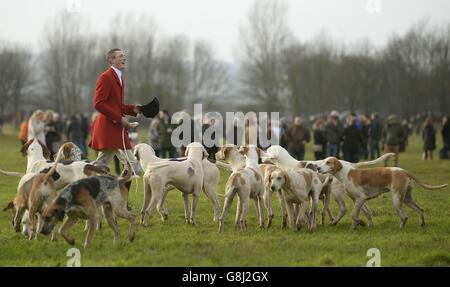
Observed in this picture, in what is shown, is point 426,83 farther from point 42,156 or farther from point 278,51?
point 42,156

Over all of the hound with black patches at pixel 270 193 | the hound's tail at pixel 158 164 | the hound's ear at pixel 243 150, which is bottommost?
the hound with black patches at pixel 270 193

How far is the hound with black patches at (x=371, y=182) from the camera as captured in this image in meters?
10.1

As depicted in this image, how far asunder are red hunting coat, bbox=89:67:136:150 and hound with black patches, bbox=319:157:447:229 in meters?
2.91

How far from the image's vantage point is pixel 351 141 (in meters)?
20.5

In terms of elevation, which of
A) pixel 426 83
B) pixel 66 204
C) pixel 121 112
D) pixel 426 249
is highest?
pixel 426 83

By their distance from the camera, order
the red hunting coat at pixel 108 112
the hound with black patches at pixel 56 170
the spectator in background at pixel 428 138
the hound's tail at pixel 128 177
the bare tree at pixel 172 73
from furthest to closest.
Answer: the bare tree at pixel 172 73
the spectator in background at pixel 428 138
the red hunting coat at pixel 108 112
the hound with black patches at pixel 56 170
the hound's tail at pixel 128 177

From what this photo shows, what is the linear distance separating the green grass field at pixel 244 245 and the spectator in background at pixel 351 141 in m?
9.25

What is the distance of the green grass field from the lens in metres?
7.46

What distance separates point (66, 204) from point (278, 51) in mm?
57968

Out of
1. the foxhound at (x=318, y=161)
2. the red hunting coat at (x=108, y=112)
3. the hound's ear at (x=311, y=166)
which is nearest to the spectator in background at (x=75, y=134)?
the foxhound at (x=318, y=161)

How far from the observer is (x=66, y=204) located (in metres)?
7.75

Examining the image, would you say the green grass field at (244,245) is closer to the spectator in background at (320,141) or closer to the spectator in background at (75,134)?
the spectator in background at (320,141)

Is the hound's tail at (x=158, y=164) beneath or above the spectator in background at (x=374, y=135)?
beneath
